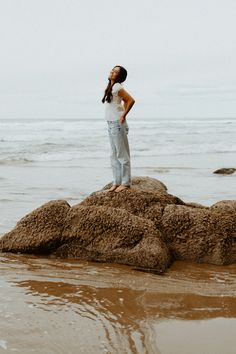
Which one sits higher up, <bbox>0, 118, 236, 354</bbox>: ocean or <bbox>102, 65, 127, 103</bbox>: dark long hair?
<bbox>102, 65, 127, 103</bbox>: dark long hair

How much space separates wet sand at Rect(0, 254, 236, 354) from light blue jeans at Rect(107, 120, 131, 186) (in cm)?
163

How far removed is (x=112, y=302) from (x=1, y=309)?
97 centimetres

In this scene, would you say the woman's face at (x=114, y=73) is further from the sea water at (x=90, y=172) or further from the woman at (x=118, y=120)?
the sea water at (x=90, y=172)

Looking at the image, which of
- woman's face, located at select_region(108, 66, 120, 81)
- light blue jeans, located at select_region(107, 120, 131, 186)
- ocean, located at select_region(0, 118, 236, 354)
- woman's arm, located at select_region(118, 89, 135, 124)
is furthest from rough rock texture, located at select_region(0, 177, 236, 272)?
woman's face, located at select_region(108, 66, 120, 81)

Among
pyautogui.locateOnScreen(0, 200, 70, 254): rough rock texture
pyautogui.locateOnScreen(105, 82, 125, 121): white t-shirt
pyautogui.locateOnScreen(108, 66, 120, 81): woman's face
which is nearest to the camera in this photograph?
pyautogui.locateOnScreen(0, 200, 70, 254): rough rock texture

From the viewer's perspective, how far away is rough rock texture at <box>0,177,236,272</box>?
6.12 metres

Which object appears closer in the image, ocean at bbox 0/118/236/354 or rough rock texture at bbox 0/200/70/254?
ocean at bbox 0/118/236/354

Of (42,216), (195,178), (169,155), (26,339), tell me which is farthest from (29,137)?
(26,339)

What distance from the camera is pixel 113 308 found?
4.50 meters

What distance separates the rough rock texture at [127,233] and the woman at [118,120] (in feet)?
2.44

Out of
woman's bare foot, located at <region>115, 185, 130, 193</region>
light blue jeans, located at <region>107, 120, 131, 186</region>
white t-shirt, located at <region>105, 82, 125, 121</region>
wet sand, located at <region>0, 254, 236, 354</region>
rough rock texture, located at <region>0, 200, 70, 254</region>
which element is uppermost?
white t-shirt, located at <region>105, 82, 125, 121</region>

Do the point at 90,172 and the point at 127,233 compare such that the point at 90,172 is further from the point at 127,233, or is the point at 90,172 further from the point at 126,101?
the point at 127,233

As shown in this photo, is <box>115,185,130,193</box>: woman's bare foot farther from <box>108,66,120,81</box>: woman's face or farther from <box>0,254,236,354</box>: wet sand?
<box>108,66,120,81</box>: woman's face

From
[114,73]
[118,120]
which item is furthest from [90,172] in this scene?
[114,73]
